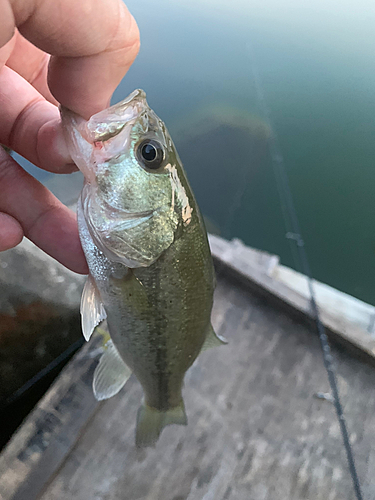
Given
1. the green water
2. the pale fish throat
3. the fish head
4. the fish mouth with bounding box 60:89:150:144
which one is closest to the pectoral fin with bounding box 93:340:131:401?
the fish head

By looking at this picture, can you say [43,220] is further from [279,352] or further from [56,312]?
[279,352]

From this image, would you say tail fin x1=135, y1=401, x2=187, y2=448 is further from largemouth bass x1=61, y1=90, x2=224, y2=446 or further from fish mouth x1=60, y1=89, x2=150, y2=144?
fish mouth x1=60, y1=89, x2=150, y2=144

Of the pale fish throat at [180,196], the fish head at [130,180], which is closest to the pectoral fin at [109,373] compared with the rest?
the fish head at [130,180]

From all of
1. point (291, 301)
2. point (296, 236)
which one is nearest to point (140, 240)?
point (291, 301)

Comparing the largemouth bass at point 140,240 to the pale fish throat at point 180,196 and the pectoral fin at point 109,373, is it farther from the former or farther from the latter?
the pectoral fin at point 109,373

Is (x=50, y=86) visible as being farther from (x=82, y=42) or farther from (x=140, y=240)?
(x=140, y=240)

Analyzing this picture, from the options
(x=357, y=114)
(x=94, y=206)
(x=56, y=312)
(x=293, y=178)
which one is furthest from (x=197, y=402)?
(x=357, y=114)
